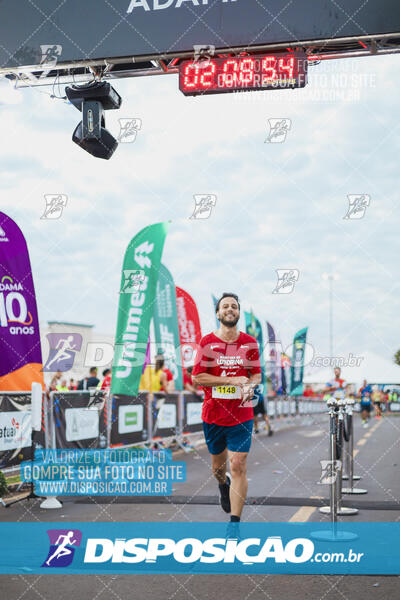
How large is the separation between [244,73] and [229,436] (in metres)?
4.43

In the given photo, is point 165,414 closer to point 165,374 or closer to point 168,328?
point 165,374

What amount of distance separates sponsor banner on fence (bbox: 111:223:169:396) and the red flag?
650 cm

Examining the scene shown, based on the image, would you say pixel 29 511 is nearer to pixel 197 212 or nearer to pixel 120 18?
pixel 197 212

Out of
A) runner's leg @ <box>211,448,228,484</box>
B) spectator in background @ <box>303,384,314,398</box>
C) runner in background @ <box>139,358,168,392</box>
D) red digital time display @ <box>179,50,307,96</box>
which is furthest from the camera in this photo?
spectator in background @ <box>303,384,314,398</box>

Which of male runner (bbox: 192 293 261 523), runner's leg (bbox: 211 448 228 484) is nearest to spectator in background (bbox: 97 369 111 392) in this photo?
runner's leg (bbox: 211 448 228 484)

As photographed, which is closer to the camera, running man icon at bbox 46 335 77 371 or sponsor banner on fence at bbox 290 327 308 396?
running man icon at bbox 46 335 77 371

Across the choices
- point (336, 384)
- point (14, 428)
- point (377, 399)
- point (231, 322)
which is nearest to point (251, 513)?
point (231, 322)

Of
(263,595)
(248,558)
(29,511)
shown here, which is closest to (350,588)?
(263,595)

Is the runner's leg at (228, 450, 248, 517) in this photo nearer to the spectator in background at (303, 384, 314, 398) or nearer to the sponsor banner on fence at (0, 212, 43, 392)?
the sponsor banner on fence at (0, 212, 43, 392)

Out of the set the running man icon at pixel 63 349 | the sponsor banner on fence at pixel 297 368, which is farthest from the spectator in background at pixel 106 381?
the sponsor banner on fence at pixel 297 368

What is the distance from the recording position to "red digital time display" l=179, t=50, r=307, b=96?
7867 millimetres

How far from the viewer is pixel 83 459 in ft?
32.4

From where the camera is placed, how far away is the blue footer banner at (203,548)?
16.1 feet

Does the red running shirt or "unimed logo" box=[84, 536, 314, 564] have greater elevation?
the red running shirt
